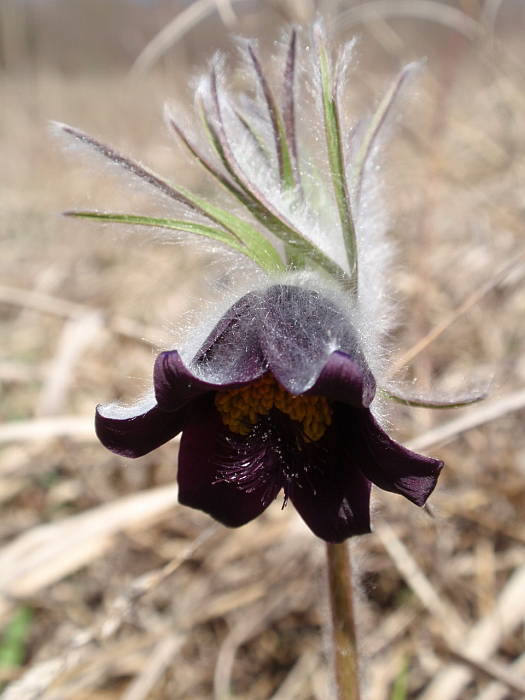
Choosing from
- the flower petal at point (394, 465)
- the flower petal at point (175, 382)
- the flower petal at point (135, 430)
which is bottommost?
the flower petal at point (135, 430)

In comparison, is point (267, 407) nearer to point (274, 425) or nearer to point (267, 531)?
point (274, 425)

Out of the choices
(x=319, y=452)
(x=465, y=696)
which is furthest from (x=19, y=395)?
(x=319, y=452)

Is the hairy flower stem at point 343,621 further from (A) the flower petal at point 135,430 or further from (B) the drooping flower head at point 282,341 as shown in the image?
(A) the flower petal at point 135,430

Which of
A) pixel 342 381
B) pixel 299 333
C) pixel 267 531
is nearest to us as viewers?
pixel 342 381

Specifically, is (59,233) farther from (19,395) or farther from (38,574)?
(38,574)

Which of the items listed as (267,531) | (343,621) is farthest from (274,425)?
(267,531)

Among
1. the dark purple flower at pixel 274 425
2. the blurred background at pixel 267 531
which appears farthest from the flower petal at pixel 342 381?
the blurred background at pixel 267 531
